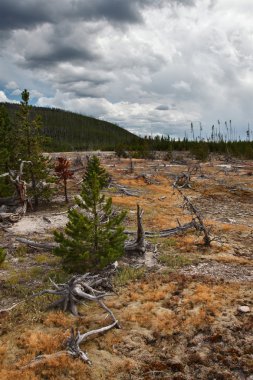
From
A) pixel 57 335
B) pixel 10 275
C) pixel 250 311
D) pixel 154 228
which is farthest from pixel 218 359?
pixel 154 228

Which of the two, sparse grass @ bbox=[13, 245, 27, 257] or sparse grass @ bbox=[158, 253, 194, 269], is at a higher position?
sparse grass @ bbox=[13, 245, 27, 257]

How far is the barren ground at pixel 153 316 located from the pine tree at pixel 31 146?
310 inches

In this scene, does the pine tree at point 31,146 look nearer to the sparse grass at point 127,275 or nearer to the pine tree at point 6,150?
the pine tree at point 6,150

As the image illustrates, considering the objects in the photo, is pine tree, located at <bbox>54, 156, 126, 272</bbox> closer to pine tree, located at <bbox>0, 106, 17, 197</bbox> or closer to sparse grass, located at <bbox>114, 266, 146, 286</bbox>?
sparse grass, located at <bbox>114, 266, 146, 286</bbox>

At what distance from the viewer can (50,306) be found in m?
12.8

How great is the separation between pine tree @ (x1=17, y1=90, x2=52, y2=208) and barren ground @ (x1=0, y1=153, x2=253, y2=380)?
310 inches

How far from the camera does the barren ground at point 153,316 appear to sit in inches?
377

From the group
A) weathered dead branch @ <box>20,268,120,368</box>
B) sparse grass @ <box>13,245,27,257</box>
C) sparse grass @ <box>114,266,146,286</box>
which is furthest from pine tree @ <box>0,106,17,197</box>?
weathered dead branch @ <box>20,268,120,368</box>

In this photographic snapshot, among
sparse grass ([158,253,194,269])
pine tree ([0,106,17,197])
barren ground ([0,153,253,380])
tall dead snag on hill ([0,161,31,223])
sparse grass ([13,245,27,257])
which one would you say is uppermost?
pine tree ([0,106,17,197])

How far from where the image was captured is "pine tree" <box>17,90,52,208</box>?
30.0 metres

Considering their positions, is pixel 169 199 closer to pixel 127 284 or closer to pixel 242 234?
pixel 242 234

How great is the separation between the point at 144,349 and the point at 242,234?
15.4 meters

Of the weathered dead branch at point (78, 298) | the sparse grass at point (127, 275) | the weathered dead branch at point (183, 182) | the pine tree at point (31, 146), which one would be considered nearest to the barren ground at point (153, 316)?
the sparse grass at point (127, 275)

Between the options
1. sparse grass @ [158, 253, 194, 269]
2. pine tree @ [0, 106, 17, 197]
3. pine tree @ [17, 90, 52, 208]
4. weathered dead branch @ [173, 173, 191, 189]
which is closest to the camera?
sparse grass @ [158, 253, 194, 269]
